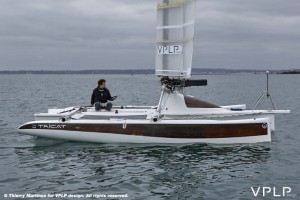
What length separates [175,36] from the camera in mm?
16203

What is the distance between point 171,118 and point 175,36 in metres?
3.29

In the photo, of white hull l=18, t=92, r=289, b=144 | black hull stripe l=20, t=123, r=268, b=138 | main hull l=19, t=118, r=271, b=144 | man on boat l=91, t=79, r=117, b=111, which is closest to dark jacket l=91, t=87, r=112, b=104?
man on boat l=91, t=79, r=117, b=111

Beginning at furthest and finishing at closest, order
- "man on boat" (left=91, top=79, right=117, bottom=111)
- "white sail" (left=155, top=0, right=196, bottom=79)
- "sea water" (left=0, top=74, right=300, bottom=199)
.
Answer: "man on boat" (left=91, top=79, right=117, bottom=111)
"white sail" (left=155, top=0, right=196, bottom=79)
"sea water" (left=0, top=74, right=300, bottom=199)

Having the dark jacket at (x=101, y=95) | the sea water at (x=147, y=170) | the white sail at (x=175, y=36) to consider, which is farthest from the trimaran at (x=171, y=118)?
the dark jacket at (x=101, y=95)

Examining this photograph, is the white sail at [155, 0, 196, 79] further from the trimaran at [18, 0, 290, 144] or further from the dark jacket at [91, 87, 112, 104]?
the dark jacket at [91, 87, 112, 104]

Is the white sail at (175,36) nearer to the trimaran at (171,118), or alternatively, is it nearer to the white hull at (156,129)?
the trimaran at (171,118)

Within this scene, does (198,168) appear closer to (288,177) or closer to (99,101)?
(288,177)

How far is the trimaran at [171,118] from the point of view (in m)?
14.9

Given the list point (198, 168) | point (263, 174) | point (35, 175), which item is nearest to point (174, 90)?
point (198, 168)

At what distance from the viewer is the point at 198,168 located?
492 inches

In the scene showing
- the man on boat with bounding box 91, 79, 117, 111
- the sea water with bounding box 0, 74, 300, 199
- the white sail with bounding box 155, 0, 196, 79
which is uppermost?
the white sail with bounding box 155, 0, 196, 79

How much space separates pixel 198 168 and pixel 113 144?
397 cm

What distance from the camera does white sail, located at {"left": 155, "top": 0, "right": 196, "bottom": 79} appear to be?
52.4 ft

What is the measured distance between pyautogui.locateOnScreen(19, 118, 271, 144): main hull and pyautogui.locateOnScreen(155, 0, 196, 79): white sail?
2428 millimetres
